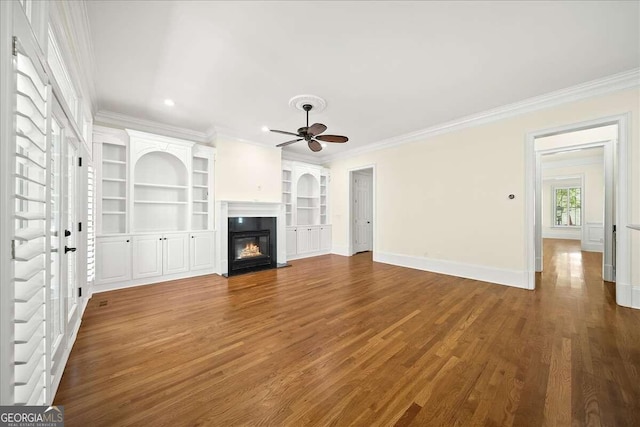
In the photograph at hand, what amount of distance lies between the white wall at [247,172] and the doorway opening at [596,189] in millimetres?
4907

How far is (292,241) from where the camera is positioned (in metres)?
6.48

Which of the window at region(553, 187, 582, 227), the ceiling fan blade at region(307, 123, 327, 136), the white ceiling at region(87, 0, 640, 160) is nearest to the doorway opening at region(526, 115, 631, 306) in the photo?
the white ceiling at region(87, 0, 640, 160)

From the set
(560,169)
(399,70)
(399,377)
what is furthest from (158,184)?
(560,169)

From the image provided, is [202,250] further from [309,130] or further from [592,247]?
[592,247]

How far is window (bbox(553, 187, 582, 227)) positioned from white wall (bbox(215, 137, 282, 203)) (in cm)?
1132

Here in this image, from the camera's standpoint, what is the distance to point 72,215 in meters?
2.45

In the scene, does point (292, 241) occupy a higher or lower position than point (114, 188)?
lower

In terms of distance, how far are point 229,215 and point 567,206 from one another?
1260 centimetres

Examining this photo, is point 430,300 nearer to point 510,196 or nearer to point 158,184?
point 510,196

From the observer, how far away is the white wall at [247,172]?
16.7 ft

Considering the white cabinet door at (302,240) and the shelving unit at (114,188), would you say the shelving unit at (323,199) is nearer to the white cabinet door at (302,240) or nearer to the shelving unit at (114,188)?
the white cabinet door at (302,240)

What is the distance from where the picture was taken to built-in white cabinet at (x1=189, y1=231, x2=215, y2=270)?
186 inches

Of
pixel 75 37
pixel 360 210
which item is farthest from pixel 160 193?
pixel 360 210

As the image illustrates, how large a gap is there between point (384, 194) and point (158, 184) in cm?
488
